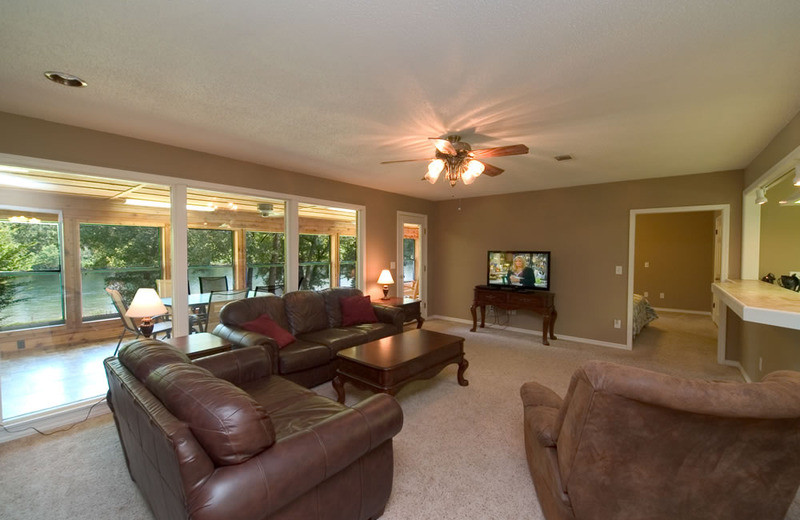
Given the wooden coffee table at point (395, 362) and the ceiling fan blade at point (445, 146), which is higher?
the ceiling fan blade at point (445, 146)

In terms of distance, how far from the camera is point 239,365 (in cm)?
238

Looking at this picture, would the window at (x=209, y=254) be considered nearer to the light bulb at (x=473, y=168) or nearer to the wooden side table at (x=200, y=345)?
the wooden side table at (x=200, y=345)

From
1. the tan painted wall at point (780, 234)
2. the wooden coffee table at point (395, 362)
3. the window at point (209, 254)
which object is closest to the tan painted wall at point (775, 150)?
the tan painted wall at point (780, 234)

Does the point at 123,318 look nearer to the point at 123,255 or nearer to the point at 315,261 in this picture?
the point at 123,255

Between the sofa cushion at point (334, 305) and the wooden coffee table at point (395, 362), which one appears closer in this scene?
the wooden coffee table at point (395, 362)

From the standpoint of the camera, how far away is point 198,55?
5.79 feet

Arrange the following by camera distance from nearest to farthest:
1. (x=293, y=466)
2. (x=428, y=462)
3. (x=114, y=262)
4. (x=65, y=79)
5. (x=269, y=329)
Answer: (x=293, y=466), (x=65, y=79), (x=428, y=462), (x=114, y=262), (x=269, y=329)

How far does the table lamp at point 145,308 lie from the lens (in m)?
2.73

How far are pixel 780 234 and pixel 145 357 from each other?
5872mm

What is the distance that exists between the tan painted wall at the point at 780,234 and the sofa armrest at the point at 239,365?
17.4 ft

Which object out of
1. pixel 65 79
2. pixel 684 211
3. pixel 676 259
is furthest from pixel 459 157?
pixel 676 259

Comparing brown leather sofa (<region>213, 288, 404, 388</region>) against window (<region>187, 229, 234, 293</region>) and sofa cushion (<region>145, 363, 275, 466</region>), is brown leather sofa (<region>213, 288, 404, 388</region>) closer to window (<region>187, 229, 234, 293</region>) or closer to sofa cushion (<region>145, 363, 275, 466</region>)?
window (<region>187, 229, 234, 293</region>)

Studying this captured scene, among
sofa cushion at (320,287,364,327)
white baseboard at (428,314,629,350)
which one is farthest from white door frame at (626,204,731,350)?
sofa cushion at (320,287,364,327)

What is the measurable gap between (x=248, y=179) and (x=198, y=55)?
2255 mm
